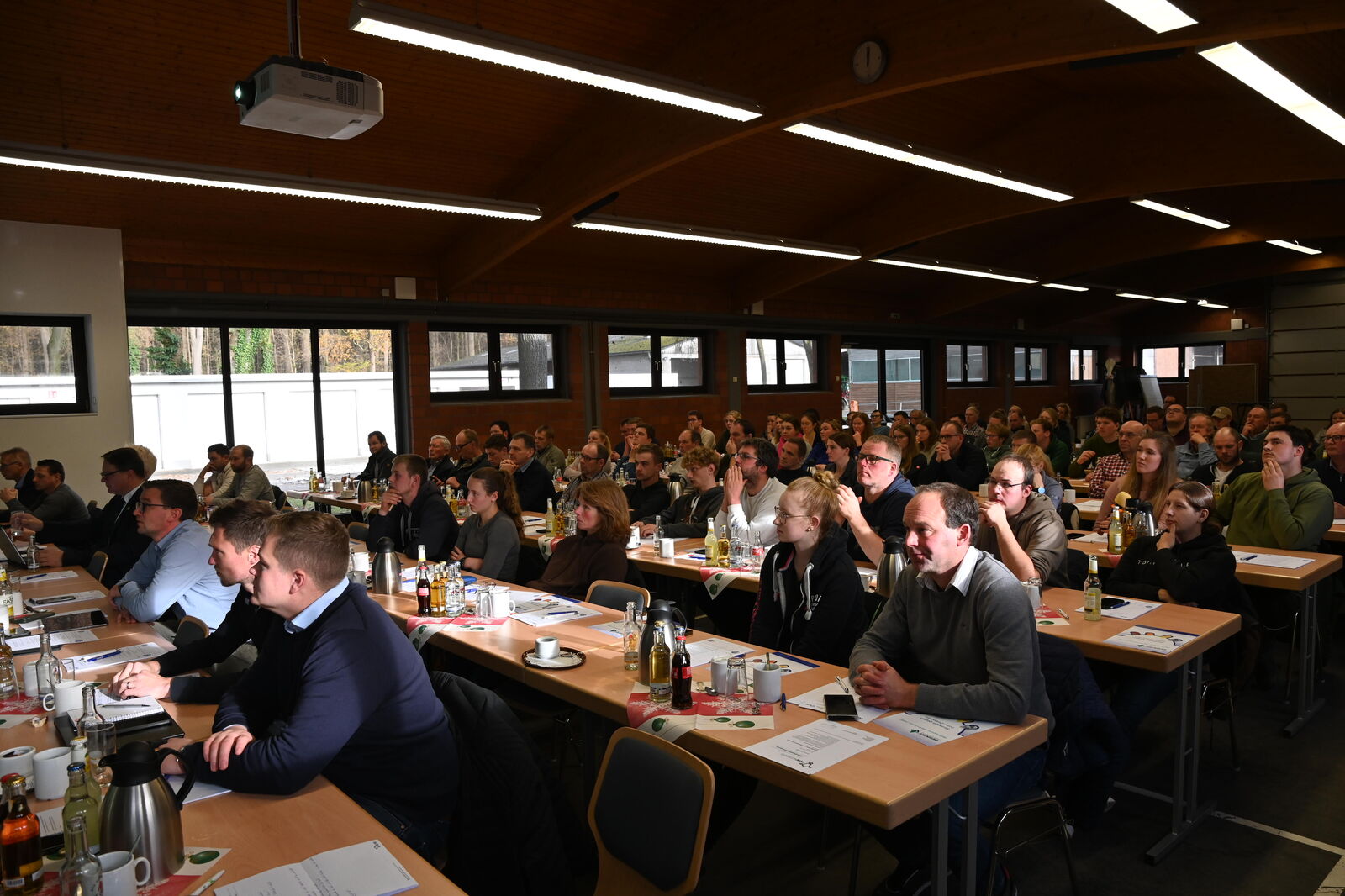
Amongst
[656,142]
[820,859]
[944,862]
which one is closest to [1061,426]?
[656,142]

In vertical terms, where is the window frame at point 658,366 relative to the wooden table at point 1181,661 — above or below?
above

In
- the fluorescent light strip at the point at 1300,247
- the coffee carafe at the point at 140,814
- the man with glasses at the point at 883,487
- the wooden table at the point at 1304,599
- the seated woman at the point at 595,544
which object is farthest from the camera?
the fluorescent light strip at the point at 1300,247

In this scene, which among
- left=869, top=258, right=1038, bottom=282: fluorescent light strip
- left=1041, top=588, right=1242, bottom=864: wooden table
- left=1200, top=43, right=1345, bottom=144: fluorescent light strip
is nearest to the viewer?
left=1041, top=588, right=1242, bottom=864: wooden table

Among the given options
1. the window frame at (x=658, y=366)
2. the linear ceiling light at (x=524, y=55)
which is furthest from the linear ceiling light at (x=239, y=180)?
the window frame at (x=658, y=366)

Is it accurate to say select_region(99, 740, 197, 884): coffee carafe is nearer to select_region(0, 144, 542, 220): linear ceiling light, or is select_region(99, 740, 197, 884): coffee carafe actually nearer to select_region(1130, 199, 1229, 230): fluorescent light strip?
select_region(0, 144, 542, 220): linear ceiling light

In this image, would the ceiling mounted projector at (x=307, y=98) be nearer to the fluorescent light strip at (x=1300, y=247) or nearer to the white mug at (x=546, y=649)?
the white mug at (x=546, y=649)

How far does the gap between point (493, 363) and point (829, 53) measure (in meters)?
7.06

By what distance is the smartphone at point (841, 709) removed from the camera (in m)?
2.67

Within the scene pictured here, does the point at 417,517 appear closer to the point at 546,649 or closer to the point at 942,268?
the point at 546,649

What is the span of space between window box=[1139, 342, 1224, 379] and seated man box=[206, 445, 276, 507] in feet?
71.6

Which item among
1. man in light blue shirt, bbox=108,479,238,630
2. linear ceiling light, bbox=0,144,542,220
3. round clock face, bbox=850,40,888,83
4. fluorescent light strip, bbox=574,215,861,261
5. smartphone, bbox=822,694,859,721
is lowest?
smartphone, bbox=822,694,859,721

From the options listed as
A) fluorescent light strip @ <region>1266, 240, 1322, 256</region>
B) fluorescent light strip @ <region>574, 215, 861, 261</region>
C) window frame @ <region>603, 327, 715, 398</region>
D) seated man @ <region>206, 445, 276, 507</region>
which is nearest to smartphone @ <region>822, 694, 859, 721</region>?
fluorescent light strip @ <region>574, 215, 861, 261</region>

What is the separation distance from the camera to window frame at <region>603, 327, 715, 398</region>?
13859 millimetres

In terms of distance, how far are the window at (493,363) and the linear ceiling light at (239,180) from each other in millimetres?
3169
